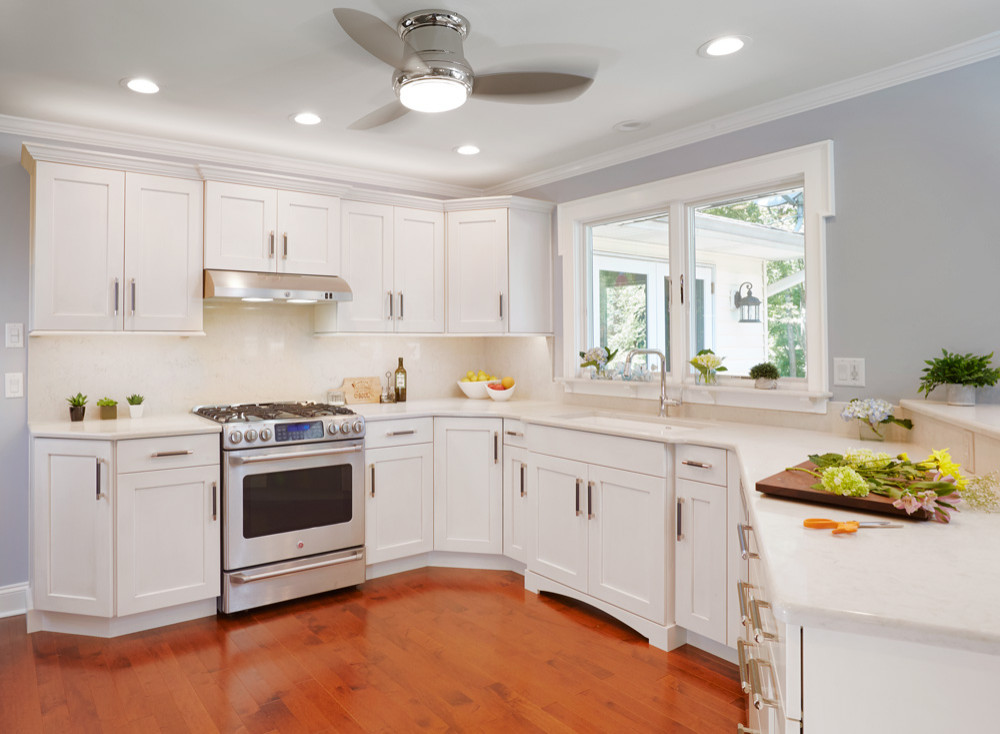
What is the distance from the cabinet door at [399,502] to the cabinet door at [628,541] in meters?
Result: 1.13

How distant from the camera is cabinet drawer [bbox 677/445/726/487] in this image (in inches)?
105

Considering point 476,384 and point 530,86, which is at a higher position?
point 530,86

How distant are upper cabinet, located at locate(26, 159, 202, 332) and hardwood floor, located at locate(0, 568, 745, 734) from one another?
1.54 metres

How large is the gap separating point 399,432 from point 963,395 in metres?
2.70

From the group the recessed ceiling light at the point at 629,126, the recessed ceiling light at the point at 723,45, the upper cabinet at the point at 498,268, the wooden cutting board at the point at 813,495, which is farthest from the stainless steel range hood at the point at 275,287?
the wooden cutting board at the point at 813,495

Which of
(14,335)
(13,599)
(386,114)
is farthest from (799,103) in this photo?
(13,599)

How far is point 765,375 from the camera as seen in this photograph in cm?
315

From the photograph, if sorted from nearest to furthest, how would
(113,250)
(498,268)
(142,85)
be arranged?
1. (142,85)
2. (113,250)
3. (498,268)

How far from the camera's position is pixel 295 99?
3.04 metres

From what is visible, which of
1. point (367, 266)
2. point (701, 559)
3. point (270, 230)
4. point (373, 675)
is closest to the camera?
point (373, 675)

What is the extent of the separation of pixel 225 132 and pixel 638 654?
3344 millimetres

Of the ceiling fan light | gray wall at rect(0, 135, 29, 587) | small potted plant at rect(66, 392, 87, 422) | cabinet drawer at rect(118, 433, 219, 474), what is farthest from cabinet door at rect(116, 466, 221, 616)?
the ceiling fan light

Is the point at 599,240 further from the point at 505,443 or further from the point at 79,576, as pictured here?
the point at 79,576

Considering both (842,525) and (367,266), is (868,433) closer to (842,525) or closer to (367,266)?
(842,525)
